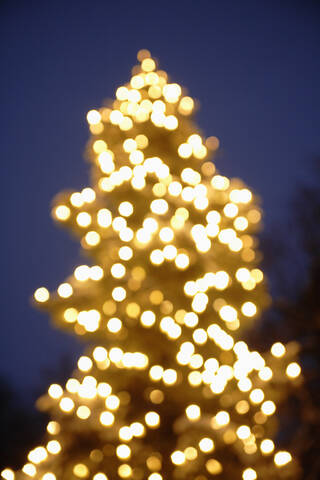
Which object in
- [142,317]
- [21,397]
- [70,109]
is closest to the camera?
[142,317]

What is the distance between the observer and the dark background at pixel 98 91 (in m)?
10.2

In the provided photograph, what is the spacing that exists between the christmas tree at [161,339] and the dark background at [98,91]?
5819mm

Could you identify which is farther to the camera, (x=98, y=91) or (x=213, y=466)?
(x=98, y=91)

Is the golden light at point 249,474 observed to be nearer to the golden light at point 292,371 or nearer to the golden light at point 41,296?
the golden light at point 292,371

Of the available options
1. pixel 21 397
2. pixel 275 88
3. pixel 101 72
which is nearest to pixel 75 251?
pixel 101 72

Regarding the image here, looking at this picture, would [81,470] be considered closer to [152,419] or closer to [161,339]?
[152,419]

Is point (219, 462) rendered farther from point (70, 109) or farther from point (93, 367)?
point (70, 109)

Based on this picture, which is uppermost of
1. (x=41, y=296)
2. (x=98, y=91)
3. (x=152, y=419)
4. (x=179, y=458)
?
(x=98, y=91)

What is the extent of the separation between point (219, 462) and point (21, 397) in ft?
19.9

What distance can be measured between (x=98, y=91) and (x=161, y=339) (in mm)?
23021

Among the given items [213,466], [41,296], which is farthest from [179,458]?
[41,296]

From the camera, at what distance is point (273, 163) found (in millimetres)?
21984

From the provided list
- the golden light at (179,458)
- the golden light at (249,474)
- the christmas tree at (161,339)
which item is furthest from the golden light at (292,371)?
the golden light at (179,458)

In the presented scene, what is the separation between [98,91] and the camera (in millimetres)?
22938
